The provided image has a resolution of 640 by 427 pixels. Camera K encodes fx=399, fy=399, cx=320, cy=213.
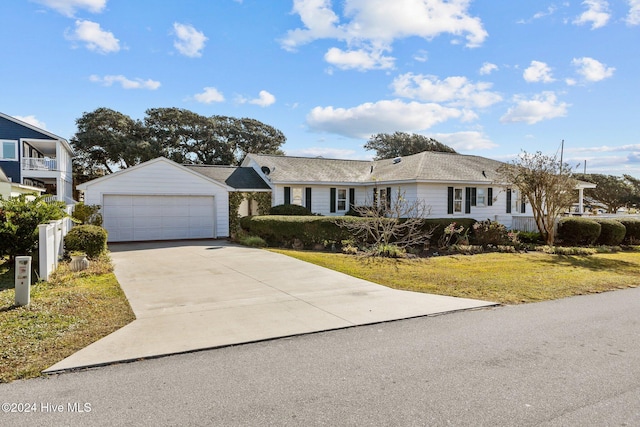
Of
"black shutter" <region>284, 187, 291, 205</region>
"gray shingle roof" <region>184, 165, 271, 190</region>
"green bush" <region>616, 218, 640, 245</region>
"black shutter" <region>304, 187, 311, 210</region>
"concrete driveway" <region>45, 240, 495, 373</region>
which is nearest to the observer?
"concrete driveway" <region>45, 240, 495, 373</region>

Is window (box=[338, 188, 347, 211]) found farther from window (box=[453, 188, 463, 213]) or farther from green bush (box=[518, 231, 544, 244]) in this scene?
green bush (box=[518, 231, 544, 244])

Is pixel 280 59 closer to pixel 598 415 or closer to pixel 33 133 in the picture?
pixel 598 415

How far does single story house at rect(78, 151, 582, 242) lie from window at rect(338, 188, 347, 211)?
6 centimetres

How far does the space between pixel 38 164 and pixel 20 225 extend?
20.9m

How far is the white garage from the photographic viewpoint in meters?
17.5

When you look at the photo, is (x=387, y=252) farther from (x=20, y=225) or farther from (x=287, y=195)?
(x=20, y=225)

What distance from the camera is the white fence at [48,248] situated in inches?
334

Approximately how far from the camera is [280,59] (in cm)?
1678

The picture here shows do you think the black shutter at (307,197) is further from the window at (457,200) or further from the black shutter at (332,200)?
the window at (457,200)

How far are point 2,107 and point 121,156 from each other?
476 inches

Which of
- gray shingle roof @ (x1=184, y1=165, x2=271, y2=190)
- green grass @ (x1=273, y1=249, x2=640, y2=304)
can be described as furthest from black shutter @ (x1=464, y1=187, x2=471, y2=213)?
gray shingle roof @ (x1=184, y1=165, x2=271, y2=190)

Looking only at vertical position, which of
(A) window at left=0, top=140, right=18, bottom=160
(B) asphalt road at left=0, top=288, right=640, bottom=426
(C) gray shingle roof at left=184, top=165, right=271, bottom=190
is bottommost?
(B) asphalt road at left=0, top=288, right=640, bottom=426

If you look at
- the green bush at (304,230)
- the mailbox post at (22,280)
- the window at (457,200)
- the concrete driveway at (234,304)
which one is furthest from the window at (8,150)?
the window at (457,200)

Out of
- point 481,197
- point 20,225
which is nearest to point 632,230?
point 481,197
